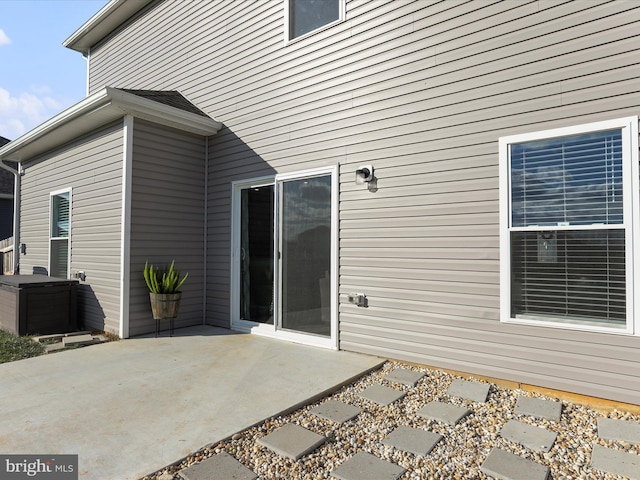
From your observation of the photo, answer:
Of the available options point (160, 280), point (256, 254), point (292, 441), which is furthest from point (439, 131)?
point (160, 280)

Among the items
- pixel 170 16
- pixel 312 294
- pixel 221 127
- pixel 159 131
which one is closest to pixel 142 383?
pixel 312 294

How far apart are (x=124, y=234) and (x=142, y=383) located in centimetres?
210

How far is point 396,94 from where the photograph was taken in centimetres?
364

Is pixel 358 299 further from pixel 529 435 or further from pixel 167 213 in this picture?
pixel 167 213

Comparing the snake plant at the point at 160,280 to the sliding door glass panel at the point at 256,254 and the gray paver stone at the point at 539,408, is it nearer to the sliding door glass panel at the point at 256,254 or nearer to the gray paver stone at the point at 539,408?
the sliding door glass panel at the point at 256,254

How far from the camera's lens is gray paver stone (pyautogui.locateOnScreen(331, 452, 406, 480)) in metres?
1.81

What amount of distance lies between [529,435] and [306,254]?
272cm

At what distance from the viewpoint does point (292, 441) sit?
2096mm

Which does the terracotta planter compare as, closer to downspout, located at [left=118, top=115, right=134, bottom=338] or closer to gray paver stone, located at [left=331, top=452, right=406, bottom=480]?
downspout, located at [left=118, top=115, right=134, bottom=338]

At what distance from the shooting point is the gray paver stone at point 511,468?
181 cm

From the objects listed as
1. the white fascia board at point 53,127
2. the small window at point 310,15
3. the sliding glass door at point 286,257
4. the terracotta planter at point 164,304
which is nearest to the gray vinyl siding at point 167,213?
the terracotta planter at point 164,304

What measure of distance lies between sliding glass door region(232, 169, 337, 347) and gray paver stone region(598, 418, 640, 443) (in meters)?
2.35

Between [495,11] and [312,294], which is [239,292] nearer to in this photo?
[312,294]

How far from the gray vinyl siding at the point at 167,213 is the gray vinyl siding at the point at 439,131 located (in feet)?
3.18
